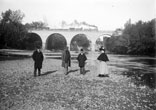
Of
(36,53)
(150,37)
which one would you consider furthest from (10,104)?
(150,37)

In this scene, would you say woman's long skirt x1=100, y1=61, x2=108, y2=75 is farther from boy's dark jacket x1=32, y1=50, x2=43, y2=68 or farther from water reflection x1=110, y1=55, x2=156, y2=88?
boy's dark jacket x1=32, y1=50, x2=43, y2=68

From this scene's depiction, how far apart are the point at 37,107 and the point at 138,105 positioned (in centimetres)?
346

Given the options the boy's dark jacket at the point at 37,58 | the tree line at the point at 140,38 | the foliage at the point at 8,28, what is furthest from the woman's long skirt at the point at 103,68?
the tree line at the point at 140,38

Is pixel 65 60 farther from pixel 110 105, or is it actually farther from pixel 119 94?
pixel 110 105

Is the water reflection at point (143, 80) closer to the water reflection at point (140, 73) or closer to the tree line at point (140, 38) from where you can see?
the water reflection at point (140, 73)

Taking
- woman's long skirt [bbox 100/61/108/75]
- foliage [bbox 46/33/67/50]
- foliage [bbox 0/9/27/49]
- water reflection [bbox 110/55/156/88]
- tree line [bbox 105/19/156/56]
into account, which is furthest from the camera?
foliage [bbox 46/33/67/50]

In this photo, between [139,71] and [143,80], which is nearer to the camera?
[143,80]

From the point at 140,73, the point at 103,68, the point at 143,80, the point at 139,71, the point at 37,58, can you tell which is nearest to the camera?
the point at 37,58

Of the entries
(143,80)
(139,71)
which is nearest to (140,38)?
(139,71)

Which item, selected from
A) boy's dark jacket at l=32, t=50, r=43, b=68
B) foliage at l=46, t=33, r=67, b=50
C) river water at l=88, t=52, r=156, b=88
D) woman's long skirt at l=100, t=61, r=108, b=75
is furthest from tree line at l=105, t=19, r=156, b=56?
boy's dark jacket at l=32, t=50, r=43, b=68

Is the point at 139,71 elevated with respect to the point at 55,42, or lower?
lower

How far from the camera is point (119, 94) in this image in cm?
649

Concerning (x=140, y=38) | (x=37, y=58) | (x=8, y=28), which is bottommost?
(x=37, y=58)

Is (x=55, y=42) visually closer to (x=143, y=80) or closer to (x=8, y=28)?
(x=8, y=28)
